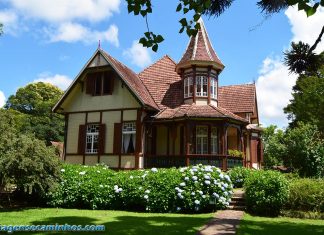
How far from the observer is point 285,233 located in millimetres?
10539

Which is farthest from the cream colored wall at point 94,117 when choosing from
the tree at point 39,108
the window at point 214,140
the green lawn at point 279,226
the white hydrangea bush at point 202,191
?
the tree at point 39,108

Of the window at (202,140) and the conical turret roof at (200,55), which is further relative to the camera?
the conical turret roof at (200,55)

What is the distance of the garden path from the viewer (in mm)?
10405

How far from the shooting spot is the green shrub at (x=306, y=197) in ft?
47.4

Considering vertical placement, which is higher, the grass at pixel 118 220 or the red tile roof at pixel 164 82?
the red tile roof at pixel 164 82

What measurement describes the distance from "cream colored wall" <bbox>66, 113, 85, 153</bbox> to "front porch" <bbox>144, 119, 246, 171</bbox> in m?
4.95

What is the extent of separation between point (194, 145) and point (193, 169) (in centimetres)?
808

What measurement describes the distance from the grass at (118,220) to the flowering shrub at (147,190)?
2.66 ft

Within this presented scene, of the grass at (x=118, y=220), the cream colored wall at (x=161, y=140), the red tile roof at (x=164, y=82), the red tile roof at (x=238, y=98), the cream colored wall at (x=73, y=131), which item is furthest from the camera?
the red tile roof at (x=238, y=98)

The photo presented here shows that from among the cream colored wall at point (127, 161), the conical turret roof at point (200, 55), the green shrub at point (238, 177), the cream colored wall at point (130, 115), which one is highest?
the conical turret roof at point (200, 55)

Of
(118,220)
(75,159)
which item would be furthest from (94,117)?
(118,220)

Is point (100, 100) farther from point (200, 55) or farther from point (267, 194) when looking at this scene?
point (267, 194)

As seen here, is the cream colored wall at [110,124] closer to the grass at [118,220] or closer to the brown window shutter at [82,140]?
the brown window shutter at [82,140]

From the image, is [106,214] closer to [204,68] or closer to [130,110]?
[130,110]
